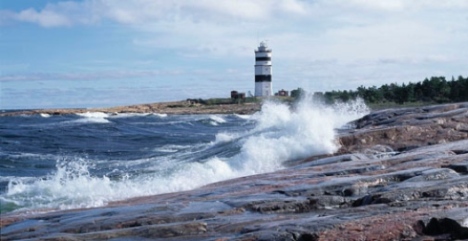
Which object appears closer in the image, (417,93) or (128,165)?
(128,165)

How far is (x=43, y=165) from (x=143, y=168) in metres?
Result: 4.44

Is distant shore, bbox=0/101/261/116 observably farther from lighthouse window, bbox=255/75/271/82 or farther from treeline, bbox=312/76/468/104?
treeline, bbox=312/76/468/104

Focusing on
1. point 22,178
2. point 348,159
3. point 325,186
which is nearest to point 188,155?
point 22,178

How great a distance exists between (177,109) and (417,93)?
104 feet

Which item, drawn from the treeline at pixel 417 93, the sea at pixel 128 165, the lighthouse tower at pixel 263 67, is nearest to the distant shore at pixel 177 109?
the lighthouse tower at pixel 263 67

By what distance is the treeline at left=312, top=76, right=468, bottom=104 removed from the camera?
195 feet

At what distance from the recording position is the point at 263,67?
7231 cm

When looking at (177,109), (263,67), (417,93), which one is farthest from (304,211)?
(177,109)

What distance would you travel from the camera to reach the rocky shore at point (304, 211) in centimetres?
757

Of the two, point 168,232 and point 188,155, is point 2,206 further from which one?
point 188,155

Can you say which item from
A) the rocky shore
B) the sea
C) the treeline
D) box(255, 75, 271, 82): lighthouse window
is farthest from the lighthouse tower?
the rocky shore

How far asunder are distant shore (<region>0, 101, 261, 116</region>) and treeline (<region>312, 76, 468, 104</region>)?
975 cm

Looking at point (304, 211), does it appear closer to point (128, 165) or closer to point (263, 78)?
point (128, 165)

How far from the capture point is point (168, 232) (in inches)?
311
